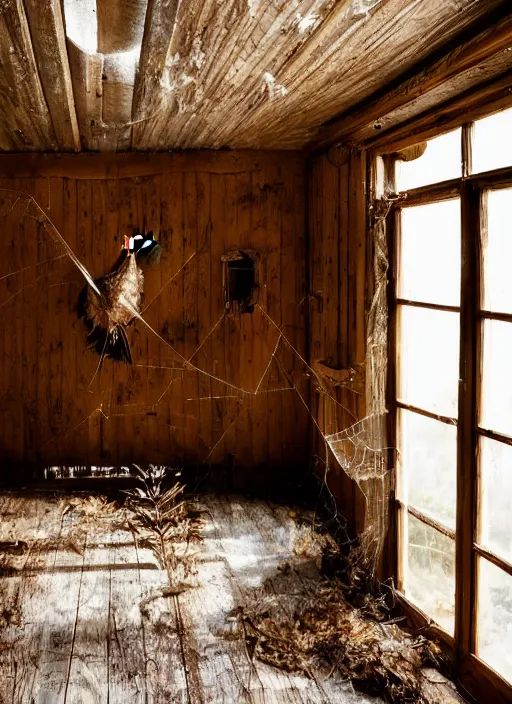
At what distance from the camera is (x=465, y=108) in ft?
8.16

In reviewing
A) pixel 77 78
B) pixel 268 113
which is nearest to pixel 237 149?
pixel 268 113

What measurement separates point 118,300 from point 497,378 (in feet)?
8.95

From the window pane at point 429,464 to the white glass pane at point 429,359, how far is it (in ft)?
0.29

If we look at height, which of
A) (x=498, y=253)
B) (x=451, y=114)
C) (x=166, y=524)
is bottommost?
(x=166, y=524)

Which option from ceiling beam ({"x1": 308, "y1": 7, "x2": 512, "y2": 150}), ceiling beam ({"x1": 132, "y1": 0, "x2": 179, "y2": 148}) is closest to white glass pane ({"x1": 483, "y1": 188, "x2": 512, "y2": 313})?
ceiling beam ({"x1": 308, "y1": 7, "x2": 512, "y2": 150})

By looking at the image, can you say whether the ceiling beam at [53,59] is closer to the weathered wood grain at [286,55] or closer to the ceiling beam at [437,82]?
the weathered wood grain at [286,55]

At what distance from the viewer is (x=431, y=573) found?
292cm

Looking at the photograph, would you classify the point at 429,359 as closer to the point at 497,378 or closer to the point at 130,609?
the point at 497,378

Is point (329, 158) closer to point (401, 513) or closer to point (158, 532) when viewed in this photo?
point (401, 513)

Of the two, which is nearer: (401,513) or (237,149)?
(401,513)

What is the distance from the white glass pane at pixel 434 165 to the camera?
8.54ft

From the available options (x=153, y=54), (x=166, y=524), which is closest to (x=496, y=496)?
(x=153, y=54)

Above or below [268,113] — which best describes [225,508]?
below

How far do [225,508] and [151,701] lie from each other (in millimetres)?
2060
